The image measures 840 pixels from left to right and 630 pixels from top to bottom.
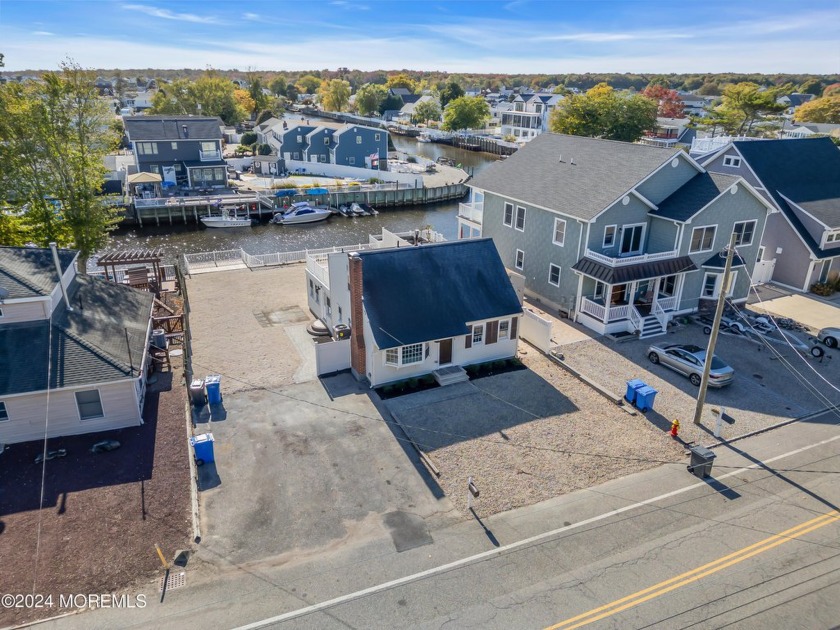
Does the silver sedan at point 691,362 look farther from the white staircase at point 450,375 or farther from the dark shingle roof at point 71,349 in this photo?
the dark shingle roof at point 71,349

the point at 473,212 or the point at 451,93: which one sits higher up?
the point at 451,93

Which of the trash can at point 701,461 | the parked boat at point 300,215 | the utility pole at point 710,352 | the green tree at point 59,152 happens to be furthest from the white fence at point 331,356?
the parked boat at point 300,215

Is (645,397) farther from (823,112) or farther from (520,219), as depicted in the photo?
(823,112)

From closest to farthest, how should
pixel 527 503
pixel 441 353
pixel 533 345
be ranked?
pixel 527 503 → pixel 441 353 → pixel 533 345

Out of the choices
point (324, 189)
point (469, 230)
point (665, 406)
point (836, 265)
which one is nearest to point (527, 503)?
point (665, 406)

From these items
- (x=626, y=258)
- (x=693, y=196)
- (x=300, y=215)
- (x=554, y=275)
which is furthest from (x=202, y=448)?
(x=300, y=215)

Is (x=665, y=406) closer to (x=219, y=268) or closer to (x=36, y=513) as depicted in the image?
(x=36, y=513)

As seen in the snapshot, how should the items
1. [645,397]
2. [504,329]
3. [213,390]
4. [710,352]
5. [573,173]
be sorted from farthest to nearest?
[573,173] < [504,329] < [645,397] < [213,390] < [710,352]
